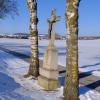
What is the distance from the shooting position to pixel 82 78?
17.2m

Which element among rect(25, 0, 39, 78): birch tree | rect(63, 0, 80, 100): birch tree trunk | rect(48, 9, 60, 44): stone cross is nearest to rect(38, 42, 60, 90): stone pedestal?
rect(48, 9, 60, 44): stone cross

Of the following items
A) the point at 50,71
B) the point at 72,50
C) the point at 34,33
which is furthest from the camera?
the point at 34,33

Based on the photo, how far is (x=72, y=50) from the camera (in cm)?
1109

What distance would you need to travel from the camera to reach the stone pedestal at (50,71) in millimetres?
13578

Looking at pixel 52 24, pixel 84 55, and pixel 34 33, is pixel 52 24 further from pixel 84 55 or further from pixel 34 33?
pixel 84 55

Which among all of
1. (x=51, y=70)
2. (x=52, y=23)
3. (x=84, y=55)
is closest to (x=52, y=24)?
(x=52, y=23)

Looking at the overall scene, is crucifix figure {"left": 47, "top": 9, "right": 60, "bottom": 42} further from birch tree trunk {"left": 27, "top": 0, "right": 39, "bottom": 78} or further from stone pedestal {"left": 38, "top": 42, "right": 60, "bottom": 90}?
birch tree trunk {"left": 27, "top": 0, "right": 39, "bottom": 78}

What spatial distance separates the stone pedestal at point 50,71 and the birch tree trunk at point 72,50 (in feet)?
6.91

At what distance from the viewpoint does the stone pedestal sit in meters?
13.6

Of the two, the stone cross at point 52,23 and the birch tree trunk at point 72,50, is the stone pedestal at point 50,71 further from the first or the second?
the birch tree trunk at point 72,50

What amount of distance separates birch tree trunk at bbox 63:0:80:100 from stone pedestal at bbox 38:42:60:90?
6.91 ft

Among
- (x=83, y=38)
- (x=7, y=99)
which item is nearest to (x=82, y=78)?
(x=7, y=99)

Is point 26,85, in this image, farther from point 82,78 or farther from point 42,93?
point 82,78

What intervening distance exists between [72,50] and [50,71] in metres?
2.91
